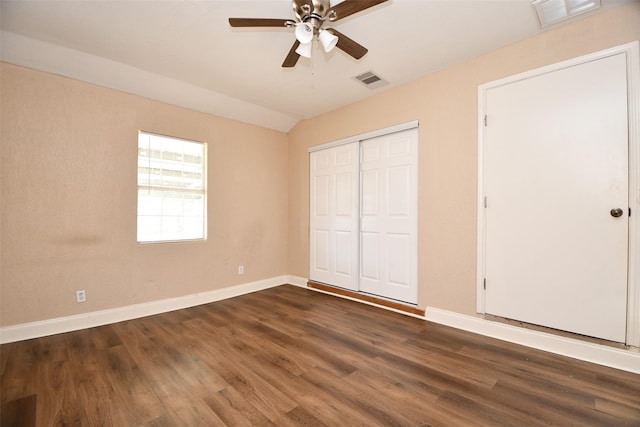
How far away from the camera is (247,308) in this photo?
351 cm

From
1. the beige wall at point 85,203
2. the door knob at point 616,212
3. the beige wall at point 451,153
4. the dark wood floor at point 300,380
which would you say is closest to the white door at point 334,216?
the beige wall at point 451,153

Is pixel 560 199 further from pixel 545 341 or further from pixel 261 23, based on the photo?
pixel 261 23

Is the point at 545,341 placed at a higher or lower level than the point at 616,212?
lower

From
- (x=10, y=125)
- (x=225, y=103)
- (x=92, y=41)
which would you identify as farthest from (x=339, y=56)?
(x=10, y=125)

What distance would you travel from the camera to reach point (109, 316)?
3.00 meters

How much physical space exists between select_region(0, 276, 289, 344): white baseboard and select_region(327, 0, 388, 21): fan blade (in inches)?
143

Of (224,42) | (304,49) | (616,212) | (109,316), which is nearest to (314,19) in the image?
(304,49)

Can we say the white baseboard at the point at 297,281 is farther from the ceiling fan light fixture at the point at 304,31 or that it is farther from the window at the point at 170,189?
the ceiling fan light fixture at the point at 304,31

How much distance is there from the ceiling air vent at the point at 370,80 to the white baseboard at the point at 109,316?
11.2ft

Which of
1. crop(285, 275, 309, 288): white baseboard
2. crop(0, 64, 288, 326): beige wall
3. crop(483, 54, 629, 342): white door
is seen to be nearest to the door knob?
crop(483, 54, 629, 342): white door

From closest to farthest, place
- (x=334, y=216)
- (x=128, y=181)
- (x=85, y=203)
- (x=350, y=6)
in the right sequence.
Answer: (x=350, y=6) < (x=85, y=203) < (x=128, y=181) < (x=334, y=216)

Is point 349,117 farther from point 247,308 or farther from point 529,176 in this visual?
point 247,308

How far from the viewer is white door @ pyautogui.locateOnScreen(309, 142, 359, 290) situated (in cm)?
397

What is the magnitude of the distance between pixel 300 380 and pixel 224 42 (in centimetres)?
304
